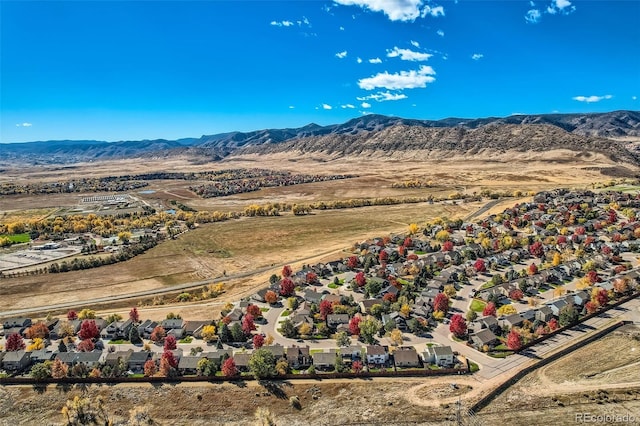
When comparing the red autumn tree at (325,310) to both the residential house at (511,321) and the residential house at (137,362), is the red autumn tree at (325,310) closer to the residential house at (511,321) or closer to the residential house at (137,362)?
the residential house at (137,362)

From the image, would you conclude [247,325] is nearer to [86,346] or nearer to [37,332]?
[86,346]

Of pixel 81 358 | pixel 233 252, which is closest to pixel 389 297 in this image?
pixel 81 358

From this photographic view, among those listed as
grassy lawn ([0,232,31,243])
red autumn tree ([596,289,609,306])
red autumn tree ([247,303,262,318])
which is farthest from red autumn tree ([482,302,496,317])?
grassy lawn ([0,232,31,243])

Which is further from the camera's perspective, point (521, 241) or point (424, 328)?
point (521, 241)

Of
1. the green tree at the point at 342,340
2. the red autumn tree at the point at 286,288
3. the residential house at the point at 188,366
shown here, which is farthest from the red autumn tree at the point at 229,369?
the red autumn tree at the point at 286,288

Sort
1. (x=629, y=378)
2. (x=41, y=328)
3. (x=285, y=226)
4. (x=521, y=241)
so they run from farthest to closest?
(x=285, y=226)
(x=521, y=241)
(x=41, y=328)
(x=629, y=378)

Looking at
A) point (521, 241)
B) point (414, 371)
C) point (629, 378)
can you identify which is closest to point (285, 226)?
point (521, 241)

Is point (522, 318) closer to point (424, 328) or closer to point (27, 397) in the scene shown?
point (424, 328)
